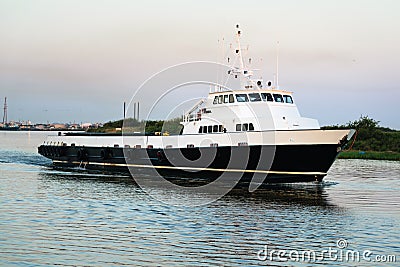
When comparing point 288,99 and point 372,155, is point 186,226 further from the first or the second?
point 372,155

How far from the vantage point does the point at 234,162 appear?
3244 cm

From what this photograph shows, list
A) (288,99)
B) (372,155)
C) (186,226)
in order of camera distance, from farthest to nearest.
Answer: (372,155) → (288,99) → (186,226)

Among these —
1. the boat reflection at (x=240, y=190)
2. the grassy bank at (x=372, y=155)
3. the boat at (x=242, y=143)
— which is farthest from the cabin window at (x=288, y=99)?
the grassy bank at (x=372, y=155)

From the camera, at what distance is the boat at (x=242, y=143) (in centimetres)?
3058

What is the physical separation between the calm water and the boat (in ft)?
5.70

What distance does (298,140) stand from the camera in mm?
30375

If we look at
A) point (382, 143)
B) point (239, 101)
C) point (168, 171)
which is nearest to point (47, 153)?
point (168, 171)

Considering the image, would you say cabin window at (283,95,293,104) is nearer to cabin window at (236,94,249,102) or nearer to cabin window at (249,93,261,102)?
cabin window at (249,93,261,102)

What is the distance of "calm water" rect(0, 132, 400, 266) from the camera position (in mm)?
15473

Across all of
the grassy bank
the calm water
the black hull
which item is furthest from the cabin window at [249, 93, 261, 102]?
the grassy bank

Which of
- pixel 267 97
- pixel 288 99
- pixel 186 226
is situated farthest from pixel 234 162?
pixel 186 226

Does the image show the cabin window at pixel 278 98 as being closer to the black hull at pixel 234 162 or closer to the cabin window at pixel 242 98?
the cabin window at pixel 242 98

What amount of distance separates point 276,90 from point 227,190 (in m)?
7.52

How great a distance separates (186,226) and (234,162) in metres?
13.1
